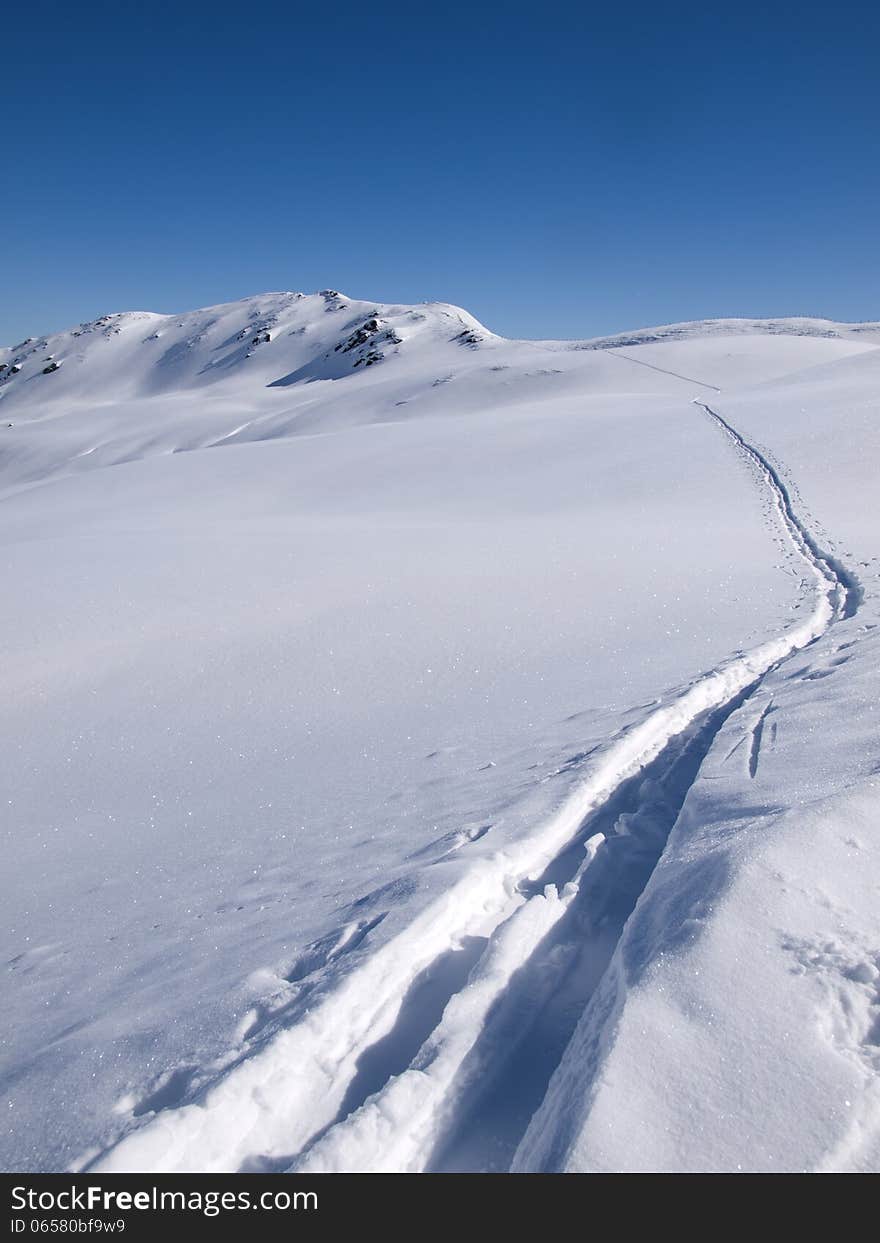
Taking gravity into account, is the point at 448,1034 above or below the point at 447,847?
below

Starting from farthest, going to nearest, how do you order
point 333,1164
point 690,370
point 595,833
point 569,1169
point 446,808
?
point 690,370
point 446,808
point 595,833
point 333,1164
point 569,1169

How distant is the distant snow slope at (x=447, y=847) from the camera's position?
2.50 metres

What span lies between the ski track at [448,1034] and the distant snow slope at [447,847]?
1 centimetres

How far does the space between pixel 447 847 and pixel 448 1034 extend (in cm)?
156

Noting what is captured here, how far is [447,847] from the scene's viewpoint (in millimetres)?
4418

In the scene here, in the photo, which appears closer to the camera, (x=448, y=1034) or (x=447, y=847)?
(x=448, y=1034)

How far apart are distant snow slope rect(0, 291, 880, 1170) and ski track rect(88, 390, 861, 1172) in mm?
12

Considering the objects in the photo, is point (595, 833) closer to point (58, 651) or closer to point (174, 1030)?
point (174, 1030)

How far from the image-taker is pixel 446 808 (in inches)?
202

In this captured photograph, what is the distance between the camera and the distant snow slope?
2.50 m

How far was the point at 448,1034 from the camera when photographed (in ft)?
9.45
